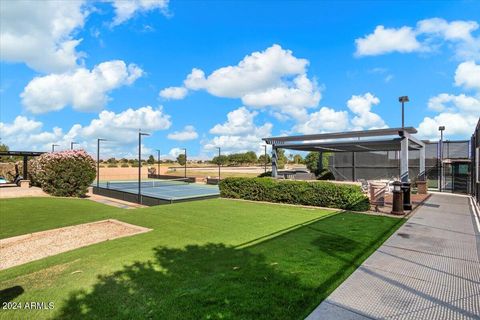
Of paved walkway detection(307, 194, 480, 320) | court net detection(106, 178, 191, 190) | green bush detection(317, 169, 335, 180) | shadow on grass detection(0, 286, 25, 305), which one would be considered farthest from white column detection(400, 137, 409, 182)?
court net detection(106, 178, 191, 190)

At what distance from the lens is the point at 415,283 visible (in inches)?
153

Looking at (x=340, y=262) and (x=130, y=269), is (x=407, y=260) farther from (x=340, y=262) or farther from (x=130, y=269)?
(x=130, y=269)

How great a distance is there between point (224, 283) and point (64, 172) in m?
16.0

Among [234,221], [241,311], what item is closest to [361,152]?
[234,221]

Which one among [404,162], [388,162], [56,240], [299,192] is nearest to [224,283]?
[56,240]

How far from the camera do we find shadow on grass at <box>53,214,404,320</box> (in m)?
3.11

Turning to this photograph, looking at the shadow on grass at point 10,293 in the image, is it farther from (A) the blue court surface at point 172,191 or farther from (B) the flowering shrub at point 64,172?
(B) the flowering shrub at point 64,172

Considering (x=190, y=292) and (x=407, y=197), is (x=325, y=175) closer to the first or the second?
(x=407, y=197)

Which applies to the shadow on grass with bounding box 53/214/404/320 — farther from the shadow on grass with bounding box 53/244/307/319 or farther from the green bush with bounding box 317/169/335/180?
the green bush with bounding box 317/169/335/180

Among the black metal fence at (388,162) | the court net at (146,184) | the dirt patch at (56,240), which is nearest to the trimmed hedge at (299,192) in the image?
the dirt patch at (56,240)

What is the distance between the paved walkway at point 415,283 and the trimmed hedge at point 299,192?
11.6ft

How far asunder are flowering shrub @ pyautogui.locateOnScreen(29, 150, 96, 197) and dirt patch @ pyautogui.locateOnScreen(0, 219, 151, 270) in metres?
9.82

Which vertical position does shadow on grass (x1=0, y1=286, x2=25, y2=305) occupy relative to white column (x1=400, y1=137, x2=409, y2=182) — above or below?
below

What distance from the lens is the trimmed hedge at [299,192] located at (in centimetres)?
1017
